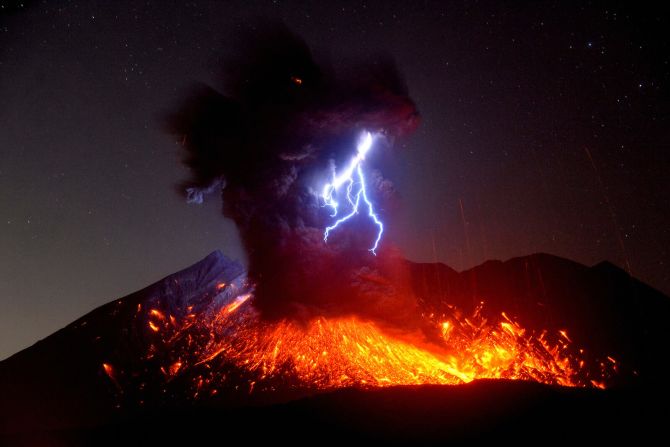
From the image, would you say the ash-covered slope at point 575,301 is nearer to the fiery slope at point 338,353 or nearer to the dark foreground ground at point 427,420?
the fiery slope at point 338,353

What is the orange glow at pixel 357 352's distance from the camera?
17469 millimetres

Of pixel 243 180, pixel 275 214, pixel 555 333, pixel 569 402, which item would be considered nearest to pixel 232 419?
pixel 569 402

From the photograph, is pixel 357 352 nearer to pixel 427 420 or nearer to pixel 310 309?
pixel 310 309

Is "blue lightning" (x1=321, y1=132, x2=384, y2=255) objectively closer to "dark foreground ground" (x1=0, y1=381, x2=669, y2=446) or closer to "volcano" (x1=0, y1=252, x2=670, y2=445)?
"volcano" (x1=0, y1=252, x2=670, y2=445)

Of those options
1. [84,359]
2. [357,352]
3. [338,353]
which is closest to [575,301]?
[357,352]

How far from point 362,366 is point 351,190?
9.36 m

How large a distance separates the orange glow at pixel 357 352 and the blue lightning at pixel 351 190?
4844mm

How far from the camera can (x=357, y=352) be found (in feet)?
62.7

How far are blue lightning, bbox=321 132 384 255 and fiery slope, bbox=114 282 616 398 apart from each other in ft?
16.0

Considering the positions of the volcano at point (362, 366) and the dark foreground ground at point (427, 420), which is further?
the volcano at point (362, 366)

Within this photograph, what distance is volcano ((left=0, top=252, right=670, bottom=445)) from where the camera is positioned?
386 inches

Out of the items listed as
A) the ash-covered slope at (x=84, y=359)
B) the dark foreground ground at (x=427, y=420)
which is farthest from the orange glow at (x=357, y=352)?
the dark foreground ground at (x=427, y=420)

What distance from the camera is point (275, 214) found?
22562 millimetres

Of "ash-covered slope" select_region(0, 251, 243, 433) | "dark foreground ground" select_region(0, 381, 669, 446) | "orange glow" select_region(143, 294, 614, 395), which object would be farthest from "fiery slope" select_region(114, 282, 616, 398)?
"dark foreground ground" select_region(0, 381, 669, 446)
